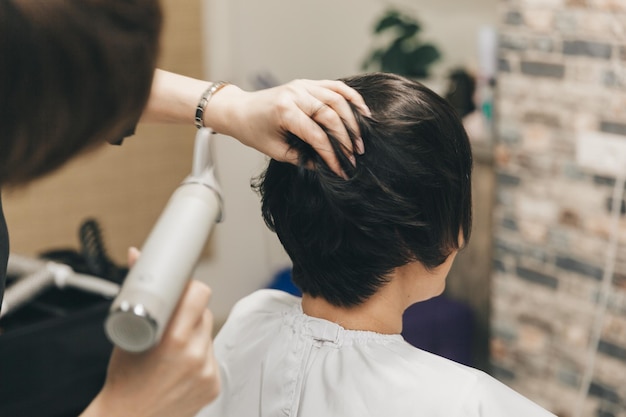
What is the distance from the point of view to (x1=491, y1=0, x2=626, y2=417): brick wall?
2.15m

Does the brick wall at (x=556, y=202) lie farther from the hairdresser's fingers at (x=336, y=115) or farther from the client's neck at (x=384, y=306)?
the hairdresser's fingers at (x=336, y=115)

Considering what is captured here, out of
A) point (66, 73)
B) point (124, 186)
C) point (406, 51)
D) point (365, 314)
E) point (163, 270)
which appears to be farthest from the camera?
point (124, 186)

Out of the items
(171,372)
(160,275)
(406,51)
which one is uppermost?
(160,275)

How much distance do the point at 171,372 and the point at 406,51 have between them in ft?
7.77

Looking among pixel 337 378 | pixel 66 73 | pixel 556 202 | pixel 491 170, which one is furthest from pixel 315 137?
pixel 491 170

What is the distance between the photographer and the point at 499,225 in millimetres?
2537

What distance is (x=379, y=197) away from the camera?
1138 millimetres

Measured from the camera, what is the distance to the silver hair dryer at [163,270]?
2.28ft

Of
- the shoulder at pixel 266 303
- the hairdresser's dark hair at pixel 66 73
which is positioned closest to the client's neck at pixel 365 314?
the shoulder at pixel 266 303

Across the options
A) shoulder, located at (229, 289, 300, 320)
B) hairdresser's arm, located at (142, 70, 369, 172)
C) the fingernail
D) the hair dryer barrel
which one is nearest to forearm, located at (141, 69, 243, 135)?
hairdresser's arm, located at (142, 70, 369, 172)

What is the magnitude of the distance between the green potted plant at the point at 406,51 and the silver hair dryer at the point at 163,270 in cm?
217

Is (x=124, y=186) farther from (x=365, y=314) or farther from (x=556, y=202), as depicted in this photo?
(x=365, y=314)

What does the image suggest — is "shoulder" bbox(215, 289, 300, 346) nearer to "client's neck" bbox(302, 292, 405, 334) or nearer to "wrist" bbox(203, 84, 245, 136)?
"client's neck" bbox(302, 292, 405, 334)

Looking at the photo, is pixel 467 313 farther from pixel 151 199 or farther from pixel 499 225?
pixel 151 199
